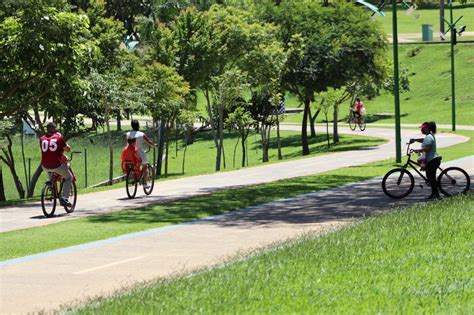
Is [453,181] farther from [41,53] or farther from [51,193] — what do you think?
[41,53]

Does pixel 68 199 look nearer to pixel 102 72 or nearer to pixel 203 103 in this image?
pixel 102 72

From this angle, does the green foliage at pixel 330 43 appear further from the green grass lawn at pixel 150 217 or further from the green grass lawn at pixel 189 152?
the green grass lawn at pixel 150 217

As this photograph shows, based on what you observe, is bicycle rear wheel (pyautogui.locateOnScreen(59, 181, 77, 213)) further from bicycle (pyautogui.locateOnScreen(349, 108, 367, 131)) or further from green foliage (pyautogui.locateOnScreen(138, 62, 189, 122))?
bicycle (pyautogui.locateOnScreen(349, 108, 367, 131))

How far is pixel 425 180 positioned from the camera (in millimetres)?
20328

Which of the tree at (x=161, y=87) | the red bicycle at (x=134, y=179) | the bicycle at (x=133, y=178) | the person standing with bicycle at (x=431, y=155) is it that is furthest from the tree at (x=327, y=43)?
the person standing with bicycle at (x=431, y=155)

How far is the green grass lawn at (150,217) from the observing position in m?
15.0

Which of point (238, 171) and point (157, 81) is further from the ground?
point (157, 81)

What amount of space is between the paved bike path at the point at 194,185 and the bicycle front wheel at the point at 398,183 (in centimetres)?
460

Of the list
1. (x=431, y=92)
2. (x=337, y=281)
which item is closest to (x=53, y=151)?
(x=337, y=281)

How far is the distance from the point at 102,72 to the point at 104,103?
1.31m

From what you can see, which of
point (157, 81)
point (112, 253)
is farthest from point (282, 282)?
point (157, 81)

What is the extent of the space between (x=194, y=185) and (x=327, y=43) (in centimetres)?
2325

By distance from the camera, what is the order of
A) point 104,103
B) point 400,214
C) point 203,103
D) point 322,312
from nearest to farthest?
point 322,312
point 400,214
point 104,103
point 203,103

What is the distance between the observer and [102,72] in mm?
41219
